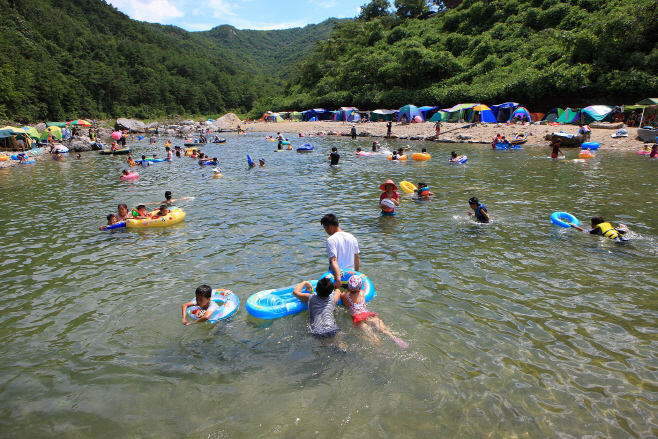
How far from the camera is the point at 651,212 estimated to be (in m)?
9.98

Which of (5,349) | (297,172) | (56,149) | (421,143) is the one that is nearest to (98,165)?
(56,149)

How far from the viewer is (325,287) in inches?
194

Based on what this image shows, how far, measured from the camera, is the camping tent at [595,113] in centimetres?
2884

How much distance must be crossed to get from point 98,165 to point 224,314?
22.8m

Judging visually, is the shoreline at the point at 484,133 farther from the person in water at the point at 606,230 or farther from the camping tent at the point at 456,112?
the person in water at the point at 606,230

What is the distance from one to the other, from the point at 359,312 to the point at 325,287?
2.46 ft

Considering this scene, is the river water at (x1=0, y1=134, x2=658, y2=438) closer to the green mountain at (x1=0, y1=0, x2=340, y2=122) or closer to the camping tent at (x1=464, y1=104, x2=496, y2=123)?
the camping tent at (x1=464, y1=104, x2=496, y2=123)

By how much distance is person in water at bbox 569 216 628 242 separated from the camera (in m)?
7.77

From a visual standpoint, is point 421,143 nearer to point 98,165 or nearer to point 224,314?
point 98,165

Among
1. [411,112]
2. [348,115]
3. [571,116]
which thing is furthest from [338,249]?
[348,115]

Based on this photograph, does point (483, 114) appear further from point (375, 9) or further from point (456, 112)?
point (375, 9)

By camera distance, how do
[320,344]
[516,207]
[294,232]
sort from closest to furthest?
[320,344] → [294,232] → [516,207]

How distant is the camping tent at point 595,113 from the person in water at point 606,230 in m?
27.1

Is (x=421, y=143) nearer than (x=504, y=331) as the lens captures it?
No
